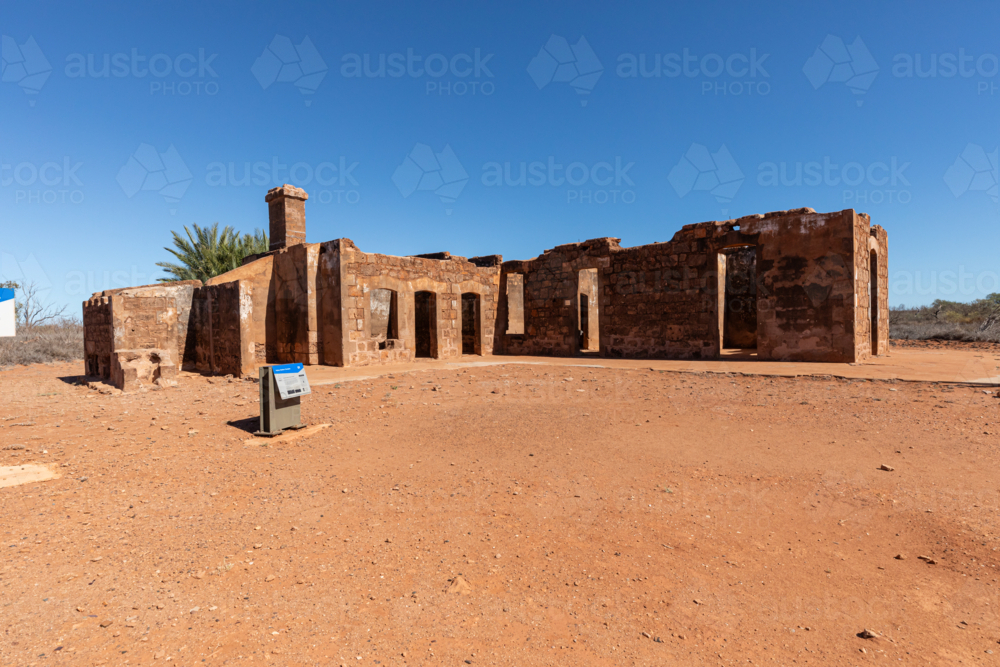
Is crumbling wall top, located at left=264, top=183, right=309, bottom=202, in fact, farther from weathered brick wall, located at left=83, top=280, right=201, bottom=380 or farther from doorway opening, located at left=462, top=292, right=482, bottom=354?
doorway opening, located at left=462, top=292, right=482, bottom=354

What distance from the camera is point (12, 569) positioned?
2758 millimetres

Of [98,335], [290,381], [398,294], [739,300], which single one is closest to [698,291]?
[739,300]

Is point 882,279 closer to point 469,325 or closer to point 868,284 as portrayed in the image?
point 868,284

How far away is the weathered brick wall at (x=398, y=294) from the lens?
37.8 feet

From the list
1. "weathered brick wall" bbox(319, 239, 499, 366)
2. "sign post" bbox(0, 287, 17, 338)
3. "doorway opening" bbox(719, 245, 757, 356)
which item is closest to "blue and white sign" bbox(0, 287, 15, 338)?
"sign post" bbox(0, 287, 17, 338)

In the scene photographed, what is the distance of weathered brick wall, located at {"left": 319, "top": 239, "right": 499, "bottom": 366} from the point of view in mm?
11523

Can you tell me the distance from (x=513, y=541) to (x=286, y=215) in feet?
42.0

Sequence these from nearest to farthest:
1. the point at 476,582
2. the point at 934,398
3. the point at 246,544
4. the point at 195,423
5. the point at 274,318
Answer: the point at 476,582
the point at 246,544
the point at 195,423
the point at 934,398
the point at 274,318

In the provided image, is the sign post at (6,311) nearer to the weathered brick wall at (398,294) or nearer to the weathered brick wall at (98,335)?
the weathered brick wall at (98,335)

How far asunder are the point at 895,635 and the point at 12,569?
437 cm

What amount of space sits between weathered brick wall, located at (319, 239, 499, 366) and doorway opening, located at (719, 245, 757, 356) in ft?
24.7

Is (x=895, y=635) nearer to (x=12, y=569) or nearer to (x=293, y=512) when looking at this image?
(x=293, y=512)

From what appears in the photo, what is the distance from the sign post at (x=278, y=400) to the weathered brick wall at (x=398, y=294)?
5.64 m

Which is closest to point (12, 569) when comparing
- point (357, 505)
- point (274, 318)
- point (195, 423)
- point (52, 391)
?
point (357, 505)
